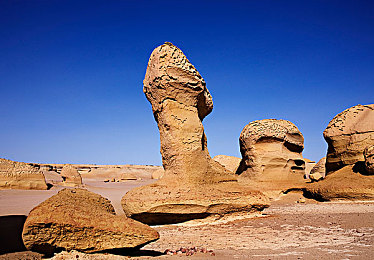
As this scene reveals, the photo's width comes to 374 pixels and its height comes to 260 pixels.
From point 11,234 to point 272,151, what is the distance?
10.2 m

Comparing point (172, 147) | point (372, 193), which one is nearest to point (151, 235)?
point (172, 147)

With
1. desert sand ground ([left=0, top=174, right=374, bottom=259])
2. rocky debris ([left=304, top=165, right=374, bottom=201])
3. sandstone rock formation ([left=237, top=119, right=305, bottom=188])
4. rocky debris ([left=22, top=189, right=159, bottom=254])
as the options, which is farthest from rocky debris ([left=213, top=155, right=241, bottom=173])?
rocky debris ([left=22, top=189, right=159, bottom=254])

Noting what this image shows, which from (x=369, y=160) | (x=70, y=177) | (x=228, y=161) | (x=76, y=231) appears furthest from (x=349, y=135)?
(x=70, y=177)

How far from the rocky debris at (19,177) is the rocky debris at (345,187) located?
12702 mm

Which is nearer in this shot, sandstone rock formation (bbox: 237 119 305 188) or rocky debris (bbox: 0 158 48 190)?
sandstone rock formation (bbox: 237 119 305 188)

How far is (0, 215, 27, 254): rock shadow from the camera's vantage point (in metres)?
4.51

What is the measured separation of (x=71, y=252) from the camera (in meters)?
3.17

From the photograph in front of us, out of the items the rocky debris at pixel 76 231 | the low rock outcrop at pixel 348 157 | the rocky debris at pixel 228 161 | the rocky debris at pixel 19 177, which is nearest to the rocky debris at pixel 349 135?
the low rock outcrop at pixel 348 157

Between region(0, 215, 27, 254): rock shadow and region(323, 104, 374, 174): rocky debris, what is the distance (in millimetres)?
10943

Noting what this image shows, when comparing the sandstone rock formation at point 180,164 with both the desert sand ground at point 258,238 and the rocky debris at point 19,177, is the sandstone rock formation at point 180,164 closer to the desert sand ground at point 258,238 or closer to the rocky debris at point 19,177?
the desert sand ground at point 258,238

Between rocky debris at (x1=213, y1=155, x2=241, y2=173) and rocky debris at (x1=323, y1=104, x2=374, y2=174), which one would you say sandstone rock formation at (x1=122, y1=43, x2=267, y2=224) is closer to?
rocky debris at (x1=323, y1=104, x2=374, y2=174)

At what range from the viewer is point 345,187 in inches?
390

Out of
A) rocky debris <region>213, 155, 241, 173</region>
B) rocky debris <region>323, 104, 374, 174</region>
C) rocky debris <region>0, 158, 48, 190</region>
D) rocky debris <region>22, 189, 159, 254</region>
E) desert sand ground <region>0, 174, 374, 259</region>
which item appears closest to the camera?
rocky debris <region>22, 189, 159, 254</region>

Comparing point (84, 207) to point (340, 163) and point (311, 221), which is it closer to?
point (311, 221)
